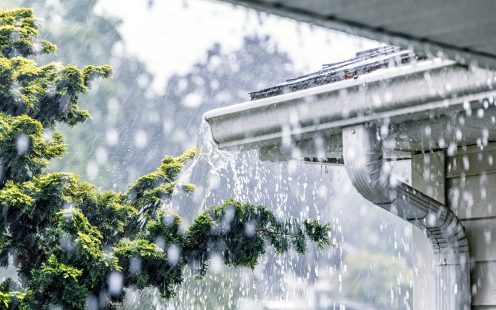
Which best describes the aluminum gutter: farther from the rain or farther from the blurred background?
the blurred background

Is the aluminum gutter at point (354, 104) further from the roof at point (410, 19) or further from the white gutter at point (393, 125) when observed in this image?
the roof at point (410, 19)

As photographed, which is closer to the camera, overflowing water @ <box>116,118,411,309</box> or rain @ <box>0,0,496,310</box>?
rain @ <box>0,0,496,310</box>

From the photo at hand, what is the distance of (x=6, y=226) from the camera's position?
795 cm

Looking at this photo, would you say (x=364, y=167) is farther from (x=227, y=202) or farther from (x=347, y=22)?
(x=227, y=202)

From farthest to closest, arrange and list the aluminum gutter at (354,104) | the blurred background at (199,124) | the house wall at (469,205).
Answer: the blurred background at (199,124) → the house wall at (469,205) → the aluminum gutter at (354,104)

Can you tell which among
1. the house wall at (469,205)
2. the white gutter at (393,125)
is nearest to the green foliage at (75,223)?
the house wall at (469,205)

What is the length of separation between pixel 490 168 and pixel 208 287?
13418mm

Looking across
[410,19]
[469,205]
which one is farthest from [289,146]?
[410,19]

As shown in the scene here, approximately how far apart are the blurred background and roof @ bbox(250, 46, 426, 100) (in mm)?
10707

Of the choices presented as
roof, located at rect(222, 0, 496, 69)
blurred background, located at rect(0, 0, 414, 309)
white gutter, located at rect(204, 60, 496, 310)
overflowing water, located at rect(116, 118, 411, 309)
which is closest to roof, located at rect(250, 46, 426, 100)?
white gutter, located at rect(204, 60, 496, 310)

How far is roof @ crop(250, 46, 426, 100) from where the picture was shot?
3.46 m

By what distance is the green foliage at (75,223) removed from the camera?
7434 mm

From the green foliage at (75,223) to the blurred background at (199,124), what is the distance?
6166 millimetres

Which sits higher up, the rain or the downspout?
the rain
